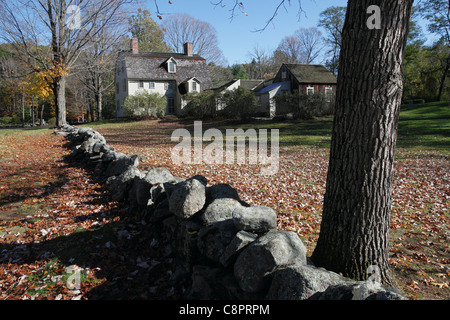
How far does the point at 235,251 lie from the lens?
9.58ft

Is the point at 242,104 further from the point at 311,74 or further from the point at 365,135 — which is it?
the point at 365,135

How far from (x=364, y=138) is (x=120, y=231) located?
3516mm

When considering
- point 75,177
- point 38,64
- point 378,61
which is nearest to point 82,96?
point 38,64

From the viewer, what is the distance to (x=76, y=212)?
17.1 ft

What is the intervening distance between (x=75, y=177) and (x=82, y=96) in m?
39.6

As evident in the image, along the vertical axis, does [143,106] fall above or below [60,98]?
above

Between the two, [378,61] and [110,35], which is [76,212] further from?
[110,35]

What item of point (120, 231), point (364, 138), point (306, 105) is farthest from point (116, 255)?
point (306, 105)

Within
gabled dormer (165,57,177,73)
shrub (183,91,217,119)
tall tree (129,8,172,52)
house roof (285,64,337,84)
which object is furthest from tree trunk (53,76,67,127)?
tall tree (129,8,172,52)

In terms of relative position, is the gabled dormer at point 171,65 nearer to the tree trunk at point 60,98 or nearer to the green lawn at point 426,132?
the tree trunk at point 60,98

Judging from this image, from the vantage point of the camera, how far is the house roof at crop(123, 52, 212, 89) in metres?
36.1

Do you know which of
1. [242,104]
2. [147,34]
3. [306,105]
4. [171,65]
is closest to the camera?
[306,105]

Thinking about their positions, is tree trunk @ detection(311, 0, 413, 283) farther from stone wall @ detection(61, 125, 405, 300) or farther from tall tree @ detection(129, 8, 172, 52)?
tall tree @ detection(129, 8, 172, 52)

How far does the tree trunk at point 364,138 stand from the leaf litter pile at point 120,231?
0.76 m
